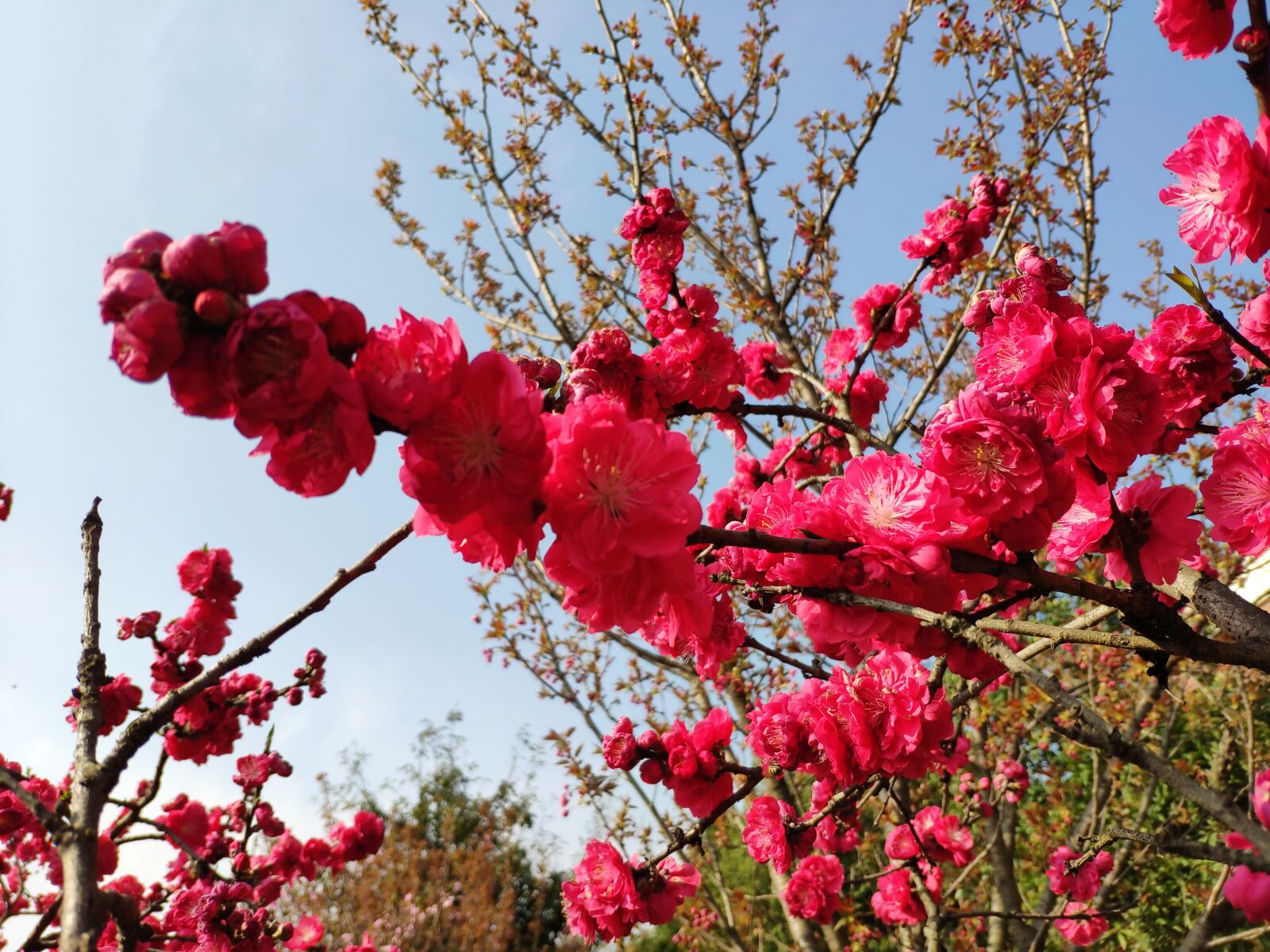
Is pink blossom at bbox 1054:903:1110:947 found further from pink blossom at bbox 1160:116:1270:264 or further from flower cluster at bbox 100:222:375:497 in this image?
flower cluster at bbox 100:222:375:497

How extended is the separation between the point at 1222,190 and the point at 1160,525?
24.9 inches

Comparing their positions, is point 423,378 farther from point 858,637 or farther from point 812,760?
point 812,760

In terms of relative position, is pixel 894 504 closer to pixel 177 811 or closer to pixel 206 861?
pixel 206 861

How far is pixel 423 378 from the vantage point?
0.89 metres

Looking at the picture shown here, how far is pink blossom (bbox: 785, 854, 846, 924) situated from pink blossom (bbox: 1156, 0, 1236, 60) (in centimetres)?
327

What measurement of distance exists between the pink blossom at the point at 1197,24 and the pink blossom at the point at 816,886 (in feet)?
10.7

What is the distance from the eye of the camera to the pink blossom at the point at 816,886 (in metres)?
3.41

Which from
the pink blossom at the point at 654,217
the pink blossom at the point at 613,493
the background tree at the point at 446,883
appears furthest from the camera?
the background tree at the point at 446,883

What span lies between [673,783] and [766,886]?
8383mm

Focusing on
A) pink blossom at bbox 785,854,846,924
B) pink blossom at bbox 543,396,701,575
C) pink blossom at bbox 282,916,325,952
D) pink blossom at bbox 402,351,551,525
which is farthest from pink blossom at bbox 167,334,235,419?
pink blossom at bbox 282,916,325,952

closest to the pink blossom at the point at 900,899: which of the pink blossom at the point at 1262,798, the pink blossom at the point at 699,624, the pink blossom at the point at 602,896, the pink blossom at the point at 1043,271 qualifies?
the pink blossom at the point at 1262,798

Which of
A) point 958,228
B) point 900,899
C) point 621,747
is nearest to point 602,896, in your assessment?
point 621,747

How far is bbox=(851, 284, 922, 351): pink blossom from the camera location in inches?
126

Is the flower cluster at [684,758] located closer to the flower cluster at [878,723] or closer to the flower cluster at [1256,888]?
the flower cluster at [878,723]
